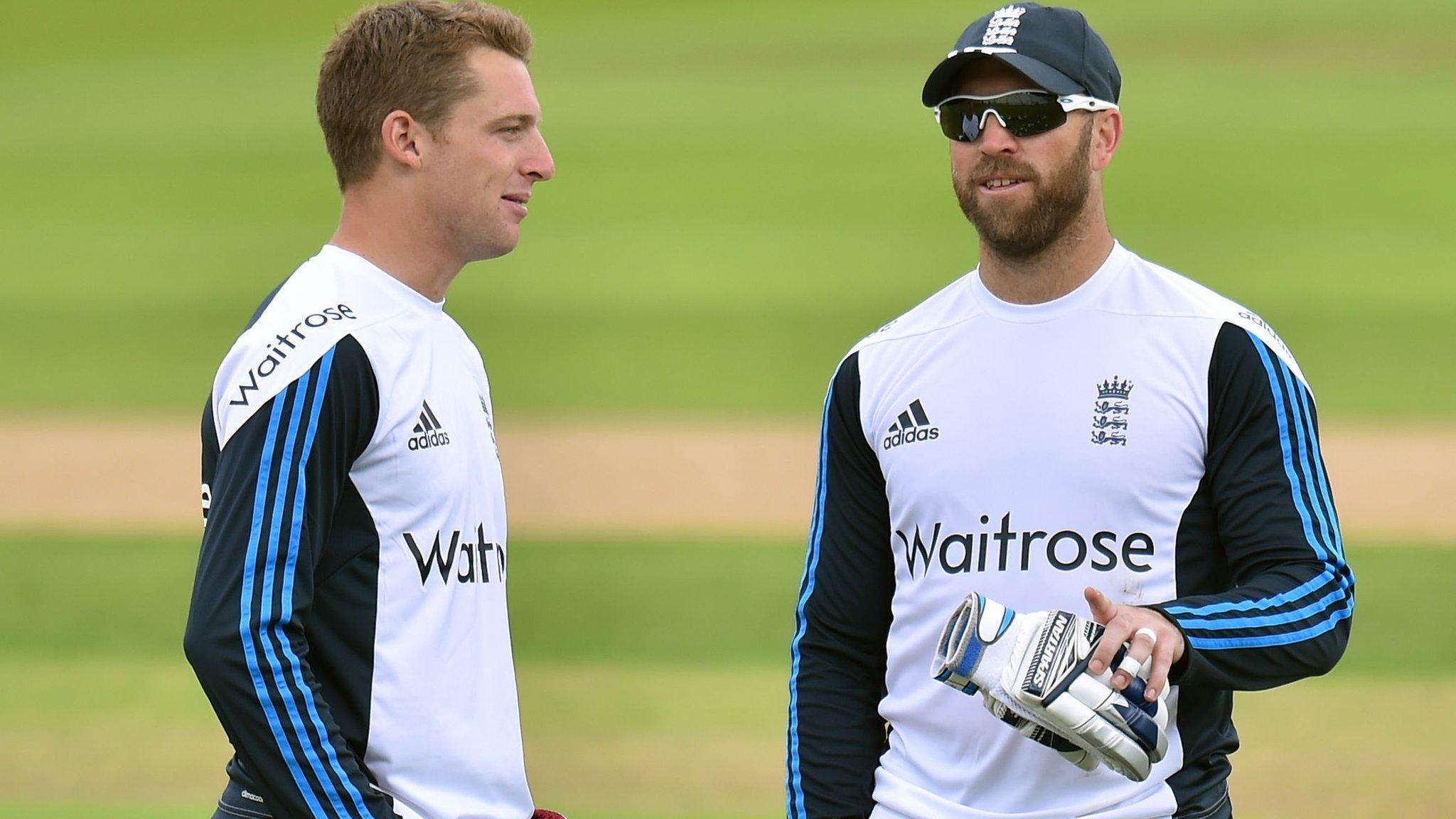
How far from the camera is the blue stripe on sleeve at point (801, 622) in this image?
2150mm

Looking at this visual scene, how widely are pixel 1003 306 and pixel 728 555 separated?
17.0ft

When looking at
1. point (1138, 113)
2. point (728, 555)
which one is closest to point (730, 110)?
point (1138, 113)

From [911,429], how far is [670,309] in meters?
7.98

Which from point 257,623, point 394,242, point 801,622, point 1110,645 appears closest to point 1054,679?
Answer: point 1110,645

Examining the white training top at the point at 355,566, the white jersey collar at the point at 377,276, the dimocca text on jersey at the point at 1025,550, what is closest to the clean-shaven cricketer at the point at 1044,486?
the dimocca text on jersey at the point at 1025,550

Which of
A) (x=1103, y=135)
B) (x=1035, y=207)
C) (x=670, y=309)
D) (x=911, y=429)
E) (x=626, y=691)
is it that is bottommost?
(x=626, y=691)

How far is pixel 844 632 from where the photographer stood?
7.07 ft

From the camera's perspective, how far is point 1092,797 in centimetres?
195

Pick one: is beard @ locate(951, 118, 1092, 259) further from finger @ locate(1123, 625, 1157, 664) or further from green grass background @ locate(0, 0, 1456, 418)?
green grass background @ locate(0, 0, 1456, 418)

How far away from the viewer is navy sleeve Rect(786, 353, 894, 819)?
2131 millimetres

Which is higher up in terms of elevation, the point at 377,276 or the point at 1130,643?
the point at 377,276

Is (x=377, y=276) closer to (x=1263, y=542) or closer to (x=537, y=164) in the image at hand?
(x=537, y=164)

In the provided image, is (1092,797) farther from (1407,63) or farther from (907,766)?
(1407,63)

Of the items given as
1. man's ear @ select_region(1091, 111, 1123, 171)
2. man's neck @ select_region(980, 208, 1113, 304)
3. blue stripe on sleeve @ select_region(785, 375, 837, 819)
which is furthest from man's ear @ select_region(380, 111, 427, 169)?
man's ear @ select_region(1091, 111, 1123, 171)
